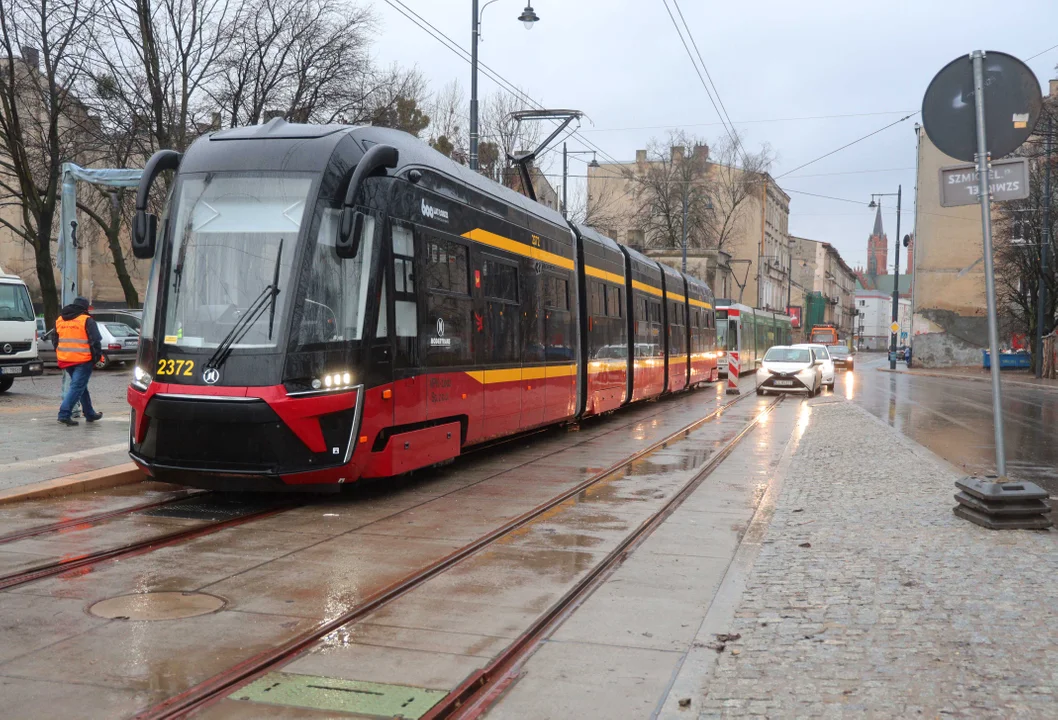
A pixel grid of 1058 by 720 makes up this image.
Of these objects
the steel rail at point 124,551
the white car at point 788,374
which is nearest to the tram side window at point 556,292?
the steel rail at point 124,551

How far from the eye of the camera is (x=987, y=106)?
8.55 m

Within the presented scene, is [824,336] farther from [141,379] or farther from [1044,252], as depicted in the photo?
[141,379]

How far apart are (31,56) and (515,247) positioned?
27237 mm

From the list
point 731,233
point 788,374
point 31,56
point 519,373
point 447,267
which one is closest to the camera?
point 447,267

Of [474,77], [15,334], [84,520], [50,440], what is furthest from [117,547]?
[15,334]

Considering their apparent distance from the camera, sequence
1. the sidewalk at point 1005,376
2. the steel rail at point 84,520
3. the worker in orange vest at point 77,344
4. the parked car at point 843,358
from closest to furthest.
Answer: the steel rail at point 84,520 → the worker in orange vest at point 77,344 → the sidewalk at point 1005,376 → the parked car at point 843,358

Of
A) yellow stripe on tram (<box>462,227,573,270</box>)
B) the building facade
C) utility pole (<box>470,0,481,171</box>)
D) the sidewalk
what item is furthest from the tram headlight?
the building facade

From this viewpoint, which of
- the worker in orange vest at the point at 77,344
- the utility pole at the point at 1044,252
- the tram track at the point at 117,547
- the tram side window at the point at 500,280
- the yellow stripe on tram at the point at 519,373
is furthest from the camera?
the utility pole at the point at 1044,252

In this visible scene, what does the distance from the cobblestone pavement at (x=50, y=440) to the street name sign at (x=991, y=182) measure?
8.69 metres

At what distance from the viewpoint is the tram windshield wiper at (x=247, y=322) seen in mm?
8719

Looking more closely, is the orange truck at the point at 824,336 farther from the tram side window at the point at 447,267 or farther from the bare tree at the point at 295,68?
the tram side window at the point at 447,267

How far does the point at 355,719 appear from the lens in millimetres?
4289

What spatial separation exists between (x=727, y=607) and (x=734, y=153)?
229ft

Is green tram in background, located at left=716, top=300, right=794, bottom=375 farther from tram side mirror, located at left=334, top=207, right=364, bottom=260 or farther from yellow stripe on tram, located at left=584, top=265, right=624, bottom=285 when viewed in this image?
tram side mirror, located at left=334, top=207, right=364, bottom=260
